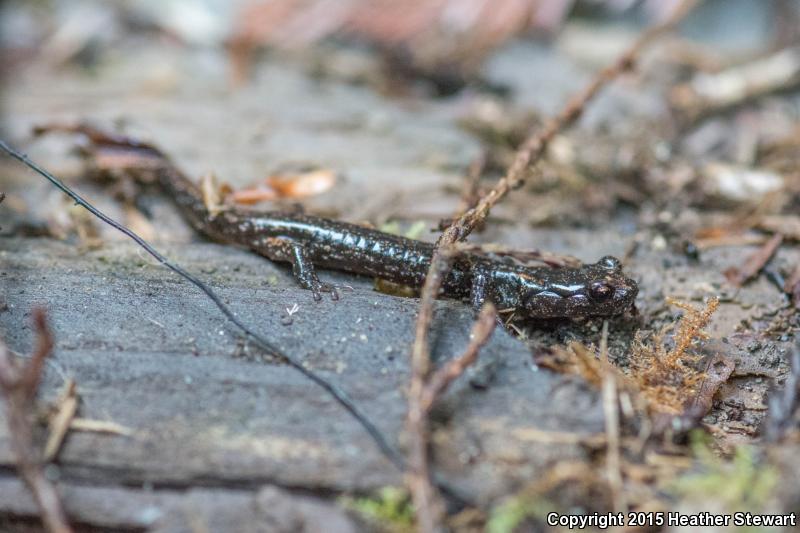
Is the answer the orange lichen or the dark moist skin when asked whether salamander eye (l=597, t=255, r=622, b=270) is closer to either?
the dark moist skin

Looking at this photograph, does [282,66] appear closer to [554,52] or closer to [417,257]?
[554,52]

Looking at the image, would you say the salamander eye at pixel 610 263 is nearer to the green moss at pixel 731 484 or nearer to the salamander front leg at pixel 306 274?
the green moss at pixel 731 484

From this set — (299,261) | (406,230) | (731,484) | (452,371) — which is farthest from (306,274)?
(731,484)

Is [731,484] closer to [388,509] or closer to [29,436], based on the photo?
[388,509]

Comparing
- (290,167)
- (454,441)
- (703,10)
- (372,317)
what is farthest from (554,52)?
(454,441)

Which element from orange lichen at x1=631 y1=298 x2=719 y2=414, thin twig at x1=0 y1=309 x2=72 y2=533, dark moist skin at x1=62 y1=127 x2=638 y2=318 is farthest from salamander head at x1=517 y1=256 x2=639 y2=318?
thin twig at x1=0 y1=309 x2=72 y2=533

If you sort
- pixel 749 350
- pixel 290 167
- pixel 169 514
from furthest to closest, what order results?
pixel 290 167 < pixel 749 350 < pixel 169 514
